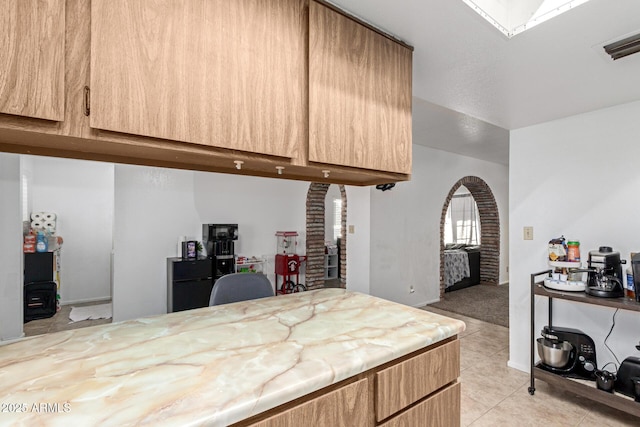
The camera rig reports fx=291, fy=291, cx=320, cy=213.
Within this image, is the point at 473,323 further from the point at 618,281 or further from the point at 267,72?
the point at 267,72

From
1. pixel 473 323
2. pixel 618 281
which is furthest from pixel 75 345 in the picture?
pixel 473 323

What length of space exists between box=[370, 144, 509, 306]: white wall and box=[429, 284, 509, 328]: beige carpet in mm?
Result: 326

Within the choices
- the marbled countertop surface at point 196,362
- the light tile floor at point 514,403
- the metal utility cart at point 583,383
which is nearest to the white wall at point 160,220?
the light tile floor at point 514,403

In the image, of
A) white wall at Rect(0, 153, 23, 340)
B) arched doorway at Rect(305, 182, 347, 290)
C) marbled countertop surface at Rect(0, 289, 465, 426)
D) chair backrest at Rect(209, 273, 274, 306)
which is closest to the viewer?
marbled countertop surface at Rect(0, 289, 465, 426)

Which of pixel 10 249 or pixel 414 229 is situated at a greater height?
pixel 414 229

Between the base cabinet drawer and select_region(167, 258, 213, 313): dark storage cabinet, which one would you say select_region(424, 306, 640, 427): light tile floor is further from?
select_region(167, 258, 213, 313): dark storage cabinet

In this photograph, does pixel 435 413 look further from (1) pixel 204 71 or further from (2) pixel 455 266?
(2) pixel 455 266

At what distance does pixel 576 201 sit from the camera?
2.42 meters

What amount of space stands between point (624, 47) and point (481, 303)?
4260 millimetres

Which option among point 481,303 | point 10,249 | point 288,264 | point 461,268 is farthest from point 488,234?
point 10,249

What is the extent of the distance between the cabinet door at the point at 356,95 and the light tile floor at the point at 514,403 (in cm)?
192

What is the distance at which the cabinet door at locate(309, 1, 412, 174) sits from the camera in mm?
1249

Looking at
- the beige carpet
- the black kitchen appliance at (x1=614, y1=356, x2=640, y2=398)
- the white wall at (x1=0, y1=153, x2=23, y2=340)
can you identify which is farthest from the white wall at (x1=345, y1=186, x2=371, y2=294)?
the white wall at (x1=0, y1=153, x2=23, y2=340)

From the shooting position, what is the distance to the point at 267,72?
113 cm
